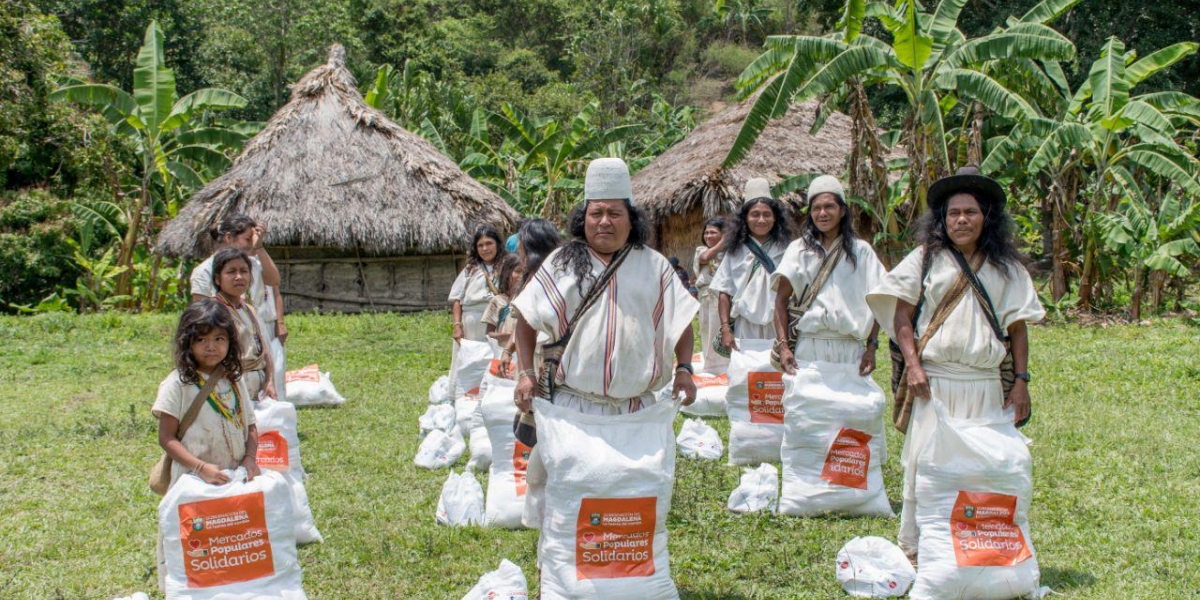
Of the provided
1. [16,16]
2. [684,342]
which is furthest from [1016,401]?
[16,16]

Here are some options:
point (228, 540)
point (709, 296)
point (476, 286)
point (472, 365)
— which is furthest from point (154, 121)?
point (228, 540)

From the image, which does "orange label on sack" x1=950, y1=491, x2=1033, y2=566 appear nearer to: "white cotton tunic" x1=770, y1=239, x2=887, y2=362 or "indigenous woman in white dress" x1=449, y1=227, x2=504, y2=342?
"white cotton tunic" x1=770, y1=239, x2=887, y2=362

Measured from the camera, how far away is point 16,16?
50.9 feet

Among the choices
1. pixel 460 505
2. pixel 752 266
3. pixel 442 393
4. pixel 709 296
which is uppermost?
pixel 752 266

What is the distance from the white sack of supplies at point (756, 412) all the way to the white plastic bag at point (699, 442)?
0.16 metres

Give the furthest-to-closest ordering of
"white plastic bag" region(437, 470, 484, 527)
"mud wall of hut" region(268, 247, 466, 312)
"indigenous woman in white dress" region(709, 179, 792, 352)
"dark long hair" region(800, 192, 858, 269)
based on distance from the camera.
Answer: "mud wall of hut" region(268, 247, 466, 312)
"indigenous woman in white dress" region(709, 179, 792, 352)
"dark long hair" region(800, 192, 858, 269)
"white plastic bag" region(437, 470, 484, 527)

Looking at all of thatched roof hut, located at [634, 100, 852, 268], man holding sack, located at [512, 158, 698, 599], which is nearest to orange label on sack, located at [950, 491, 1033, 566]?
man holding sack, located at [512, 158, 698, 599]

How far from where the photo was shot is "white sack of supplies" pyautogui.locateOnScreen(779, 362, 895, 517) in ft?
17.6

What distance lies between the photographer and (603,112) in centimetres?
2925

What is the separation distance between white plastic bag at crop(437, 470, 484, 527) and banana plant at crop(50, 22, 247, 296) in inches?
496

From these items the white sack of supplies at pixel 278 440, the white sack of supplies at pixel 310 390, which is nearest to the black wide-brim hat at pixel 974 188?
the white sack of supplies at pixel 278 440

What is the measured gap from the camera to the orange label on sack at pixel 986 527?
4.12 metres

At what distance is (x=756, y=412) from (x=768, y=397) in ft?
0.41

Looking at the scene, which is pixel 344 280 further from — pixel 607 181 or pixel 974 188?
pixel 974 188
